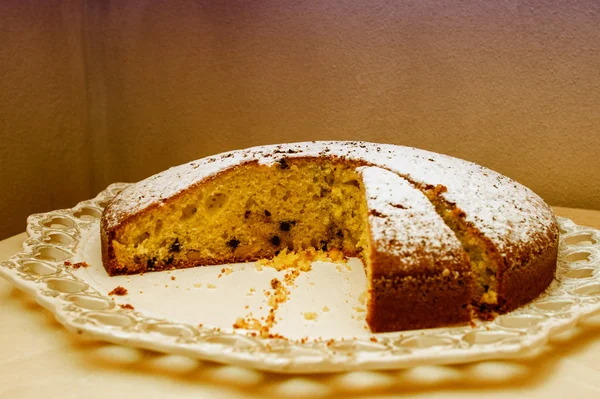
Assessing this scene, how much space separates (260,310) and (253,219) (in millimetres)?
518

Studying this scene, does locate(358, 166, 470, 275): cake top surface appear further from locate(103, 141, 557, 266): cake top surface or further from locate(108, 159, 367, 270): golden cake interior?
locate(108, 159, 367, 270): golden cake interior

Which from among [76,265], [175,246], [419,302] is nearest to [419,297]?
[419,302]

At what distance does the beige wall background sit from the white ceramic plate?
63 centimetres

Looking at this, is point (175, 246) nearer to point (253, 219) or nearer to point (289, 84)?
point (253, 219)

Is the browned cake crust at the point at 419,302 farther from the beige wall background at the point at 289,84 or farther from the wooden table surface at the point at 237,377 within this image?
the beige wall background at the point at 289,84

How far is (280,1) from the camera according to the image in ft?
8.26

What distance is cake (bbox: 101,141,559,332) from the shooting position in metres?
1.30

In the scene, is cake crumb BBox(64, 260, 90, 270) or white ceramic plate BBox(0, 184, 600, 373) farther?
cake crumb BBox(64, 260, 90, 270)

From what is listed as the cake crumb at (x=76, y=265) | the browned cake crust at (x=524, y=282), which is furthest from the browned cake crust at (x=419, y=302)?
the cake crumb at (x=76, y=265)

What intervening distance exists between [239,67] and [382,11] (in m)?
0.73

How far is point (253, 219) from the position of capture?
1879 millimetres

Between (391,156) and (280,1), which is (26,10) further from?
(391,156)

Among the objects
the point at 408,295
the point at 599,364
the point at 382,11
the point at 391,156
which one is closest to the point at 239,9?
the point at 382,11

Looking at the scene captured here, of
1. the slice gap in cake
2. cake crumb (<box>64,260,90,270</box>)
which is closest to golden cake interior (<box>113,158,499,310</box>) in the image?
cake crumb (<box>64,260,90,270</box>)
